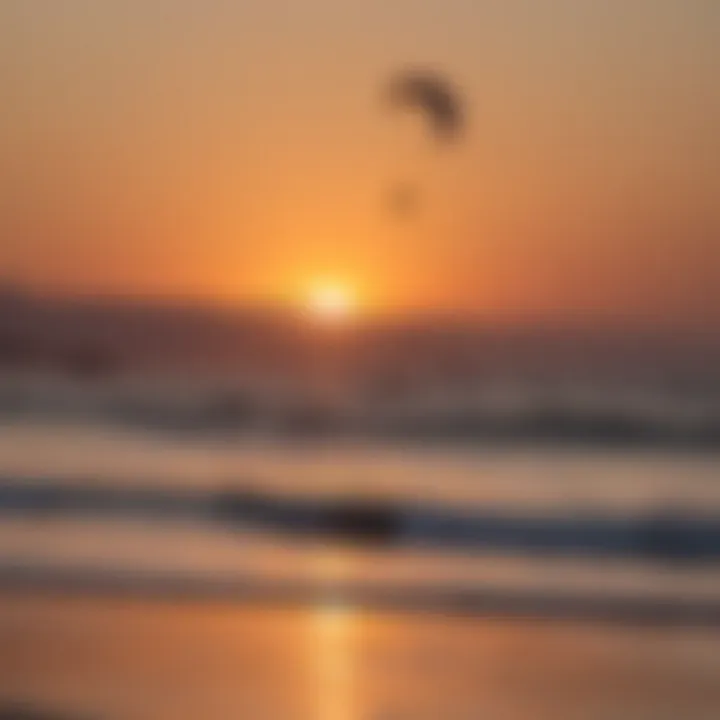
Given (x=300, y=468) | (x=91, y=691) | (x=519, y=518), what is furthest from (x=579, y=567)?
(x=91, y=691)

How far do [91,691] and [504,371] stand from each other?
295 mm

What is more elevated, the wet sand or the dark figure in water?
the wet sand

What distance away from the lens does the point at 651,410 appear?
0.76m

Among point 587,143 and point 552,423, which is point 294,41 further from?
point 552,423

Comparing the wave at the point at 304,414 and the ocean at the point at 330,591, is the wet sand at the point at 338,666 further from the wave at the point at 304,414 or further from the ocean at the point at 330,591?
the wave at the point at 304,414

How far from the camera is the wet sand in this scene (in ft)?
2.23

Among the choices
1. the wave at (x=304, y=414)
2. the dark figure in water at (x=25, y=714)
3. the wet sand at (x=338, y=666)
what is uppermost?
the wave at (x=304, y=414)

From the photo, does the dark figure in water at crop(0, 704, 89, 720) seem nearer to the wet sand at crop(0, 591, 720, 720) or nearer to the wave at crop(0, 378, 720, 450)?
the wet sand at crop(0, 591, 720, 720)

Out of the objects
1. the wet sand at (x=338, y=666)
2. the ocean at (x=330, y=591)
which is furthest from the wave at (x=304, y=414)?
the wet sand at (x=338, y=666)

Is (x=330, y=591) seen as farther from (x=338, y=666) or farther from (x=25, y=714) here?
(x=25, y=714)

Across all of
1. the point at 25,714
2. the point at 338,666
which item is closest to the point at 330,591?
the point at 338,666

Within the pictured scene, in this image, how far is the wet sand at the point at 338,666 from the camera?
681 millimetres

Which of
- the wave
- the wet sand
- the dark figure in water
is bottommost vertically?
the dark figure in water

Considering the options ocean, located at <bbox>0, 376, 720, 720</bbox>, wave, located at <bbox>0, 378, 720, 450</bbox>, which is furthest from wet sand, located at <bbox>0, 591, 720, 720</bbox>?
wave, located at <bbox>0, 378, 720, 450</bbox>
